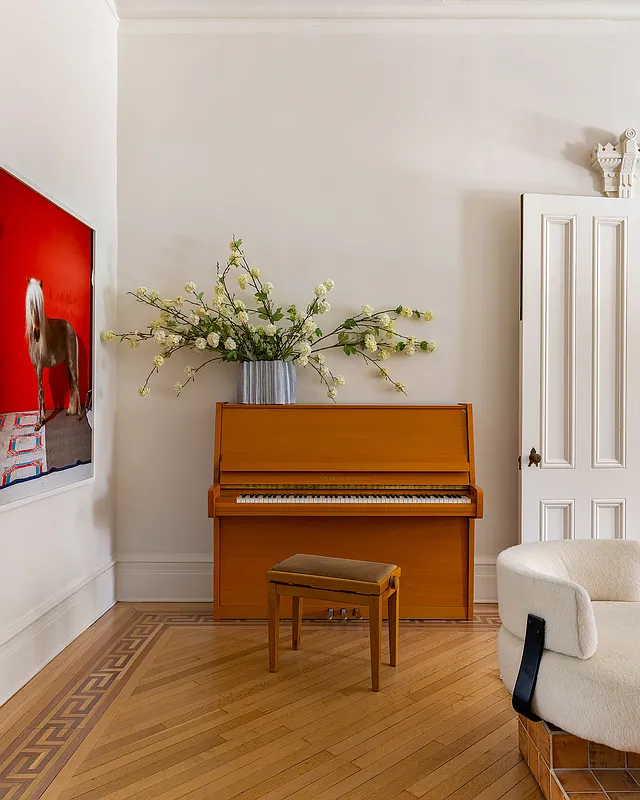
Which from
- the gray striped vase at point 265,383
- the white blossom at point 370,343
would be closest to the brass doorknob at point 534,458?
the white blossom at point 370,343

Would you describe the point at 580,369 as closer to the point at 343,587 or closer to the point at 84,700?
the point at 343,587

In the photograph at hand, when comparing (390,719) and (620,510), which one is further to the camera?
(620,510)

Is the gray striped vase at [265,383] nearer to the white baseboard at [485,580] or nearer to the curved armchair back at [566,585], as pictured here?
the white baseboard at [485,580]

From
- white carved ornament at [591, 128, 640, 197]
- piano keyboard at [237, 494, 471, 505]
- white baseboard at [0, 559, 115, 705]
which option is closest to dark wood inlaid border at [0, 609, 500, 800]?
white baseboard at [0, 559, 115, 705]

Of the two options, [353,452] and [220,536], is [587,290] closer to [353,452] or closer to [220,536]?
[353,452]

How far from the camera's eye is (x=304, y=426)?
3.65 m

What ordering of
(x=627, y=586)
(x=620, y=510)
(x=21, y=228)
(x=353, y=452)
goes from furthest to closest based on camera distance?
(x=620, y=510), (x=353, y=452), (x=21, y=228), (x=627, y=586)

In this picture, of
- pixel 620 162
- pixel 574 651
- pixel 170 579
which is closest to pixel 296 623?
pixel 170 579

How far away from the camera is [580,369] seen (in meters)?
3.92

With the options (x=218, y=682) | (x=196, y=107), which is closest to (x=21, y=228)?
(x=196, y=107)

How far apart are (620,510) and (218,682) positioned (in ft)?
8.48

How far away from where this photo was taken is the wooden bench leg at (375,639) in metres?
2.73

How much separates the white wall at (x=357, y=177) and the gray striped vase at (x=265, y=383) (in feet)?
0.96

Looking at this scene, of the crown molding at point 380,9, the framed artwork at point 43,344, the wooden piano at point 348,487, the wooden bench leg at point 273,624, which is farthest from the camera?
the crown molding at point 380,9
